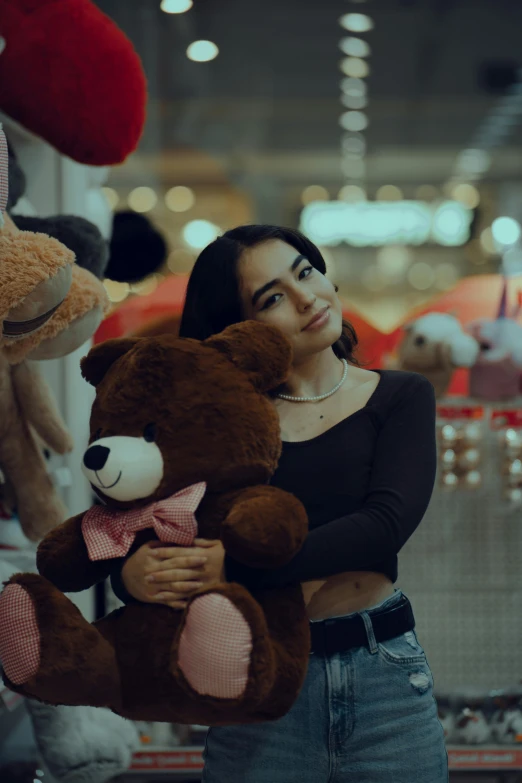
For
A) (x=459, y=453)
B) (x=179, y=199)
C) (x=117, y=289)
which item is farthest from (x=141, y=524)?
(x=179, y=199)

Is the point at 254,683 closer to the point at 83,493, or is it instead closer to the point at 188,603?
the point at 188,603

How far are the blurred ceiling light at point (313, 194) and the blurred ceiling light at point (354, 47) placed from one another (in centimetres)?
143

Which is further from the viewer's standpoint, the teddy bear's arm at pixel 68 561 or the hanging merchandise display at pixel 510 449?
the hanging merchandise display at pixel 510 449

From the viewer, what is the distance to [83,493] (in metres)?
2.17

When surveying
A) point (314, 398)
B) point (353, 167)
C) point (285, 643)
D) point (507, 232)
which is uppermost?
point (314, 398)

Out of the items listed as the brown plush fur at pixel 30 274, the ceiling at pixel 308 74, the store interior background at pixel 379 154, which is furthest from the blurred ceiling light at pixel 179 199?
the brown plush fur at pixel 30 274

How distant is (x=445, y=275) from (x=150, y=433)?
19.2 ft

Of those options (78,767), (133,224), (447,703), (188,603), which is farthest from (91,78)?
(447,703)

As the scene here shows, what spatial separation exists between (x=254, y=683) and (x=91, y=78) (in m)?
1.06

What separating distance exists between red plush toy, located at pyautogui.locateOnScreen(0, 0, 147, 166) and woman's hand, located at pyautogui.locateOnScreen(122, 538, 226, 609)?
0.84 metres

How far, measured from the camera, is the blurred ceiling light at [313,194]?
6.29 metres

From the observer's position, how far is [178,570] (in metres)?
1.04

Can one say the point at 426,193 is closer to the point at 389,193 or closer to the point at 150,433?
the point at 389,193

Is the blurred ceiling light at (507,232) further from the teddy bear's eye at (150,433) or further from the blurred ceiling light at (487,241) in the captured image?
the blurred ceiling light at (487,241)
